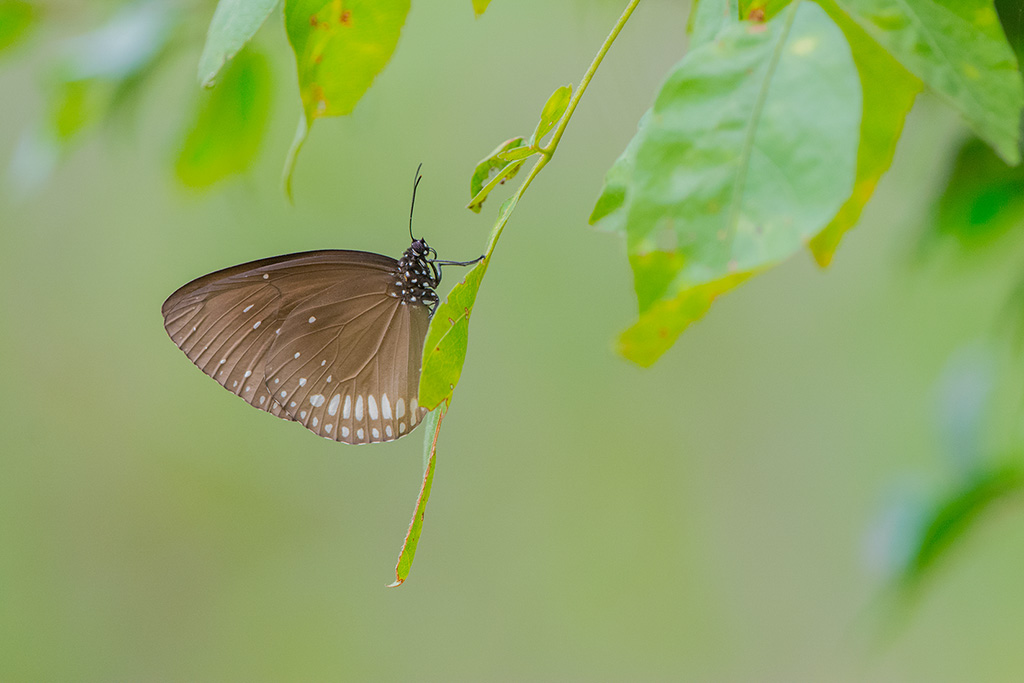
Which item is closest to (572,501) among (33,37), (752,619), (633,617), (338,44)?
(633,617)

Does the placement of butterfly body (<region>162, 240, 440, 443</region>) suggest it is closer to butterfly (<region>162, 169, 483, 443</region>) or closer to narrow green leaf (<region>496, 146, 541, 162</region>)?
butterfly (<region>162, 169, 483, 443</region>)

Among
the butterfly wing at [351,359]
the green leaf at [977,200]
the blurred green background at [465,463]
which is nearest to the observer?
the green leaf at [977,200]

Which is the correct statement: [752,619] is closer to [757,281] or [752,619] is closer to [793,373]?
[793,373]

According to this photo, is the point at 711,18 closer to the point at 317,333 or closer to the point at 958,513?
the point at 958,513

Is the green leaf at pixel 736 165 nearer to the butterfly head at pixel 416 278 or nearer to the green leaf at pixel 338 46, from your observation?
the green leaf at pixel 338 46

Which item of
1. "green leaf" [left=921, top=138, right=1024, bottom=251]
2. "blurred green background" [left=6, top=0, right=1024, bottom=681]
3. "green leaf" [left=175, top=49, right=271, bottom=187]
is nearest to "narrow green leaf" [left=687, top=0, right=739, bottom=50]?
"green leaf" [left=921, top=138, right=1024, bottom=251]

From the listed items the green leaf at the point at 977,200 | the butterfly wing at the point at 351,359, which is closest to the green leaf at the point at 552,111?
the green leaf at the point at 977,200

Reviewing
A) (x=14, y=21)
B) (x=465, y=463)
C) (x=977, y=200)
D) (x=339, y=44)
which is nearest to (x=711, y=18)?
(x=339, y=44)
